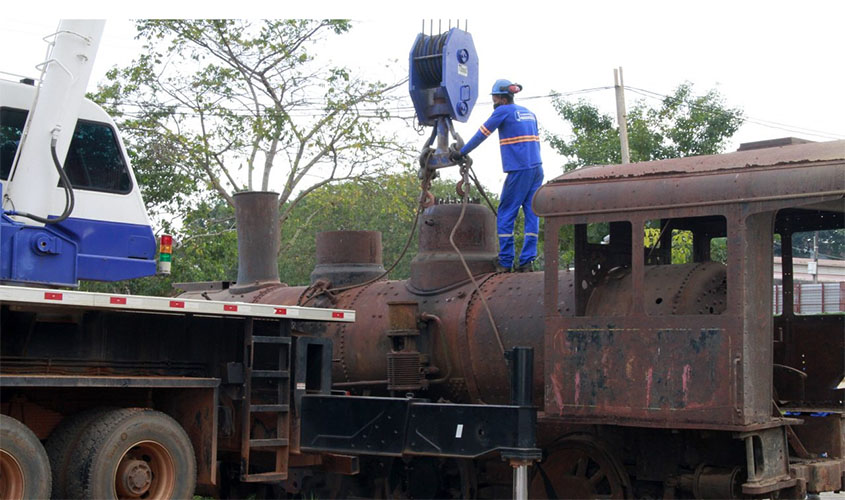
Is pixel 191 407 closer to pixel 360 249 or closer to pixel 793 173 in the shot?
pixel 360 249

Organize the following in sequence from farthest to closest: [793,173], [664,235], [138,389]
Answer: [664,235], [138,389], [793,173]

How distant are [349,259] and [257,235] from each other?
5.75 feet

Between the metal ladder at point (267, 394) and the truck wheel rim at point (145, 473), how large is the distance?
74 cm

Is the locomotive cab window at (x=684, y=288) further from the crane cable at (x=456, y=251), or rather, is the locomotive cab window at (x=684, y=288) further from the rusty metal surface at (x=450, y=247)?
the rusty metal surface at (x=450, y=247)

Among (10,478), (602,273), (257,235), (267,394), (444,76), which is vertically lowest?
(10,478)

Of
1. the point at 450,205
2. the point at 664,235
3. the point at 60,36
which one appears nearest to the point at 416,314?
the point at 450,205

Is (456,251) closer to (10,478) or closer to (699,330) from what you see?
(699,330)

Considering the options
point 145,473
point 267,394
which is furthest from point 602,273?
point 145,473

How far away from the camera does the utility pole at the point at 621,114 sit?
18.9m

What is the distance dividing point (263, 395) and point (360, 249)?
2.79 metres

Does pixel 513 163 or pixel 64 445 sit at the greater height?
pixel 513 163

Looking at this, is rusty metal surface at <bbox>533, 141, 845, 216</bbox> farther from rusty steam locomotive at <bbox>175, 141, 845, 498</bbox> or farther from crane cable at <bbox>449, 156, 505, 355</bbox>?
crane cable at <bbox>449, 156, 505, 355</bbox>

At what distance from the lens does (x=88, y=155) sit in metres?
8.06

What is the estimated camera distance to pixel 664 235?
8766 millimetres
